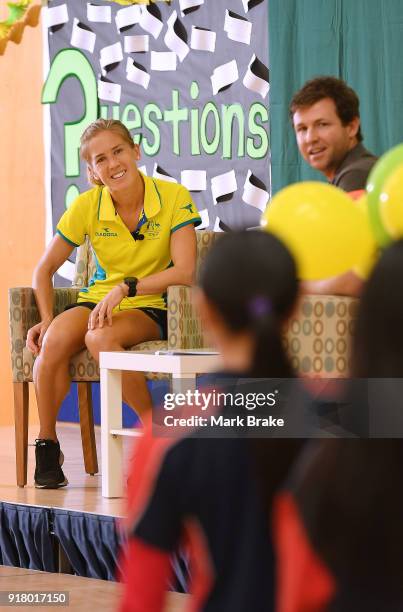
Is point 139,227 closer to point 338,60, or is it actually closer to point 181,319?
point 181,319

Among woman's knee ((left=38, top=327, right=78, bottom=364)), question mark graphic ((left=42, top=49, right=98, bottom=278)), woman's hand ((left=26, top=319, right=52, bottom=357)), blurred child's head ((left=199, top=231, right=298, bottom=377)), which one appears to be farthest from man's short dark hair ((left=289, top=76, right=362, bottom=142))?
question mark graphic ((left=42, top=49, right=98, bottom=278))

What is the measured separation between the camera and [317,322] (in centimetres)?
272

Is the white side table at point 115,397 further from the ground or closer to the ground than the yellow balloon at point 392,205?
closer to the ground

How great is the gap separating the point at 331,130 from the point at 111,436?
1240 millimetres

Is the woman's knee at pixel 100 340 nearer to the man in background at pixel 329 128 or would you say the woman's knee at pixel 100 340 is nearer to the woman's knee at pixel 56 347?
the woman's knee at pixel 56 347

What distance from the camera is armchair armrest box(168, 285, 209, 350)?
3281 millimetres

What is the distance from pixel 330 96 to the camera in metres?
2.52

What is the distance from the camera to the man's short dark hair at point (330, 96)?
98.7 inches

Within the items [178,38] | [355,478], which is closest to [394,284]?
[355,478]

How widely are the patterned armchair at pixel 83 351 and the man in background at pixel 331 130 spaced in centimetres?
90

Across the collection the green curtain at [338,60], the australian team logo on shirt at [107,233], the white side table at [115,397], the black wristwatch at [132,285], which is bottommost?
the white side table at [115,397]

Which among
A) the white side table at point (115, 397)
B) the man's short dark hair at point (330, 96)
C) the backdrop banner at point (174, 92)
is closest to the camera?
the man's short dark hair at point (330, 96)

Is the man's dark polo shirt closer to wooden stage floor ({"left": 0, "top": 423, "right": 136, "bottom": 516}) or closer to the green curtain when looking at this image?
wooden stage floor ({"left": 0, "top": 423, "right": 136, "bottom": 516})

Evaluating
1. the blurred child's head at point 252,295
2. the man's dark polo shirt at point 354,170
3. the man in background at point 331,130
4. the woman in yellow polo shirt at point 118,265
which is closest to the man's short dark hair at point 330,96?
the man in background at point 331,130
